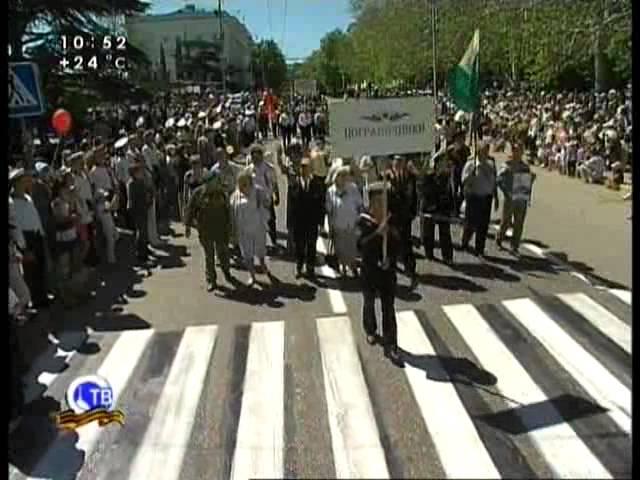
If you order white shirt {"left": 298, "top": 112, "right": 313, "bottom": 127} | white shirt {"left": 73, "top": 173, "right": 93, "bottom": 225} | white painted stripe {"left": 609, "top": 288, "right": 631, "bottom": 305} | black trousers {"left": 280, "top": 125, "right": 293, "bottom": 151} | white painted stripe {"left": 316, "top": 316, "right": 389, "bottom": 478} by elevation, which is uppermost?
white shirt {"left": 298, "top": 112, "right": 313, "bottom": 127}

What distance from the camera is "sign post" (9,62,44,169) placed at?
5.05 feet

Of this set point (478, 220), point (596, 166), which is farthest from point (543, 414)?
point (596, 166)

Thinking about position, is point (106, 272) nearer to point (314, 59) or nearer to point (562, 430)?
point (314, 59)

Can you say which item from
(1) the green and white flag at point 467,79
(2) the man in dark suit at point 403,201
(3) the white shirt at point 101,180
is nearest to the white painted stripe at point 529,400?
(2) the man in dark suit at point 403,201

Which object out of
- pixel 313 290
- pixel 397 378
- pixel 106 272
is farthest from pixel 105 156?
pixel 397 378

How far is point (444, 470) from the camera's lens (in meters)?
1.27

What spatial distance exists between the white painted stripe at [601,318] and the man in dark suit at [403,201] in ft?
1.50

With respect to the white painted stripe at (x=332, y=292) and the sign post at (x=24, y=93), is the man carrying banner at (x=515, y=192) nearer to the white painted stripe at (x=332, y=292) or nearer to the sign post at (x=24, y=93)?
the white painted stripe at (x=332, y=292)

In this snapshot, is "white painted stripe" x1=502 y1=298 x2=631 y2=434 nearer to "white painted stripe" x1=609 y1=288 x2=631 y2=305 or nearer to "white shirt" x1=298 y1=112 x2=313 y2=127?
"white painted stripe" x1=609 y1=288 x2=631 y2=305

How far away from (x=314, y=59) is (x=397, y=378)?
732mm

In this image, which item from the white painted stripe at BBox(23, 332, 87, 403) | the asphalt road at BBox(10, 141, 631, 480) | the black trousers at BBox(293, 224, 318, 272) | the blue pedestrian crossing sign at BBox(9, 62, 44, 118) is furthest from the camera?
the black trousers at BBox(293, 224, 318, 272)

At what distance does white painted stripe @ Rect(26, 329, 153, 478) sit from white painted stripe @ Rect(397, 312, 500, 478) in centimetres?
68

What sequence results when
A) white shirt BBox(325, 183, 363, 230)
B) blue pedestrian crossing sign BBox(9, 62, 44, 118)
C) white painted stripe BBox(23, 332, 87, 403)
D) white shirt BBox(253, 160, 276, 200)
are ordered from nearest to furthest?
blue pedestrian crossing sign BBox(9, 62, 44, 118) < white shirt BBox(325, 183, 363, 230) < white painted stripe BBox(23, 332, 87, 403) < white shirt BBox(253, 160, 276, 200)

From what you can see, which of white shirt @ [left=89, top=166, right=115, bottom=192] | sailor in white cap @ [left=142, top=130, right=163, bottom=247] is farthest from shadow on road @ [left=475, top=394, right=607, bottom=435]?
white shirt @ [left=89, top=166, right=115, bottom=192]
